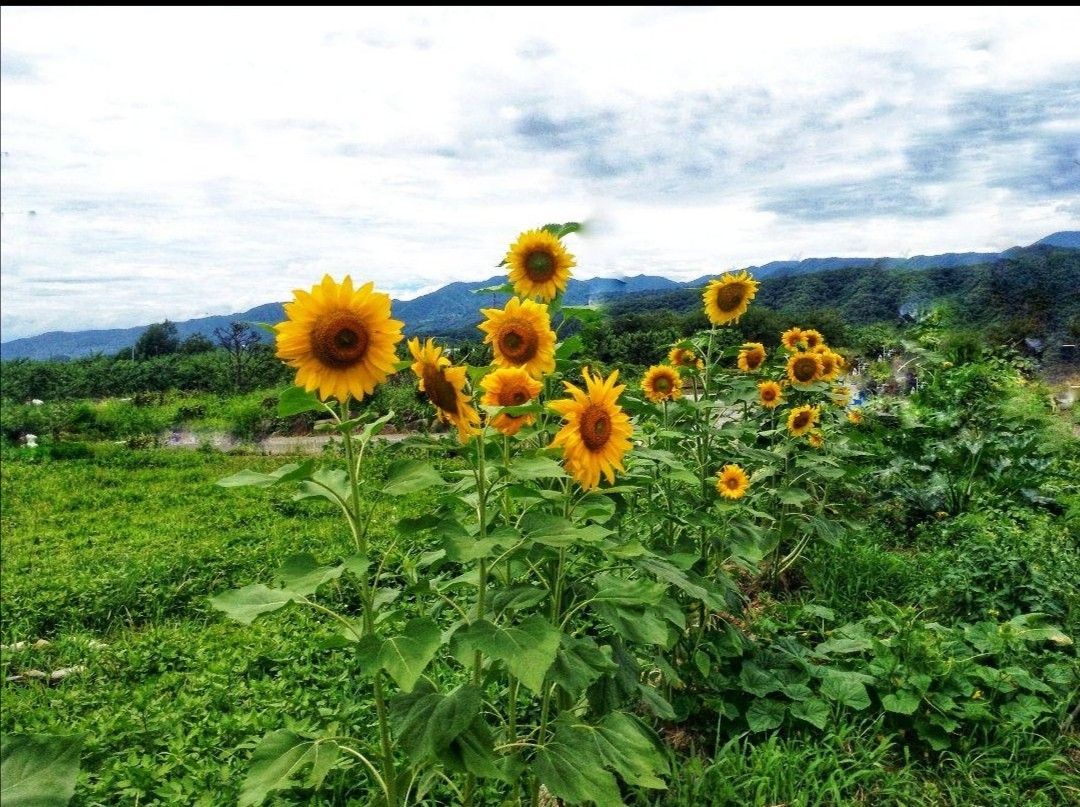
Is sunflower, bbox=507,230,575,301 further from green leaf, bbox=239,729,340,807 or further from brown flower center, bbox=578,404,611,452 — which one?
green leaf, bbox=239,729,340,807

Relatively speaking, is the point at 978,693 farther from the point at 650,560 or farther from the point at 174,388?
the point at 174,388

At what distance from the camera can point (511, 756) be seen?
4.78 feet

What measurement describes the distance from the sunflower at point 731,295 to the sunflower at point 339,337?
5.84ft

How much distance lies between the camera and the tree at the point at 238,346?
9992mm

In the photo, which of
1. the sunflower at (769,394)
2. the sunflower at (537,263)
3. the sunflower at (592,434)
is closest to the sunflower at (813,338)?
the sunflower at (769,394)

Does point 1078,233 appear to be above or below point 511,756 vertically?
above

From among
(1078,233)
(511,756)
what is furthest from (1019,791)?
(1078,233)

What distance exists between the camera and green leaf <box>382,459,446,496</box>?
1.34 metres

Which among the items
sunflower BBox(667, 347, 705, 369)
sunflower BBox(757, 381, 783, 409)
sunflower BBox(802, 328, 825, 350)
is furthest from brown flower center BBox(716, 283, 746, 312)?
sunflower BBox(802, 328, 825, 350)

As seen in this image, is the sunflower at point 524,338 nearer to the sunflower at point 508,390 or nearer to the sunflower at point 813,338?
the sunflower at point 508,390

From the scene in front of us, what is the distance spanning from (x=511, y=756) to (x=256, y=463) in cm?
562

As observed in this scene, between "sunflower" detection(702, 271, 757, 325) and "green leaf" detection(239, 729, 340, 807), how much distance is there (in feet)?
6.63

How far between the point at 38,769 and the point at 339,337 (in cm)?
79

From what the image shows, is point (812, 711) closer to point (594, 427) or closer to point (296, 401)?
point (594, 427)
